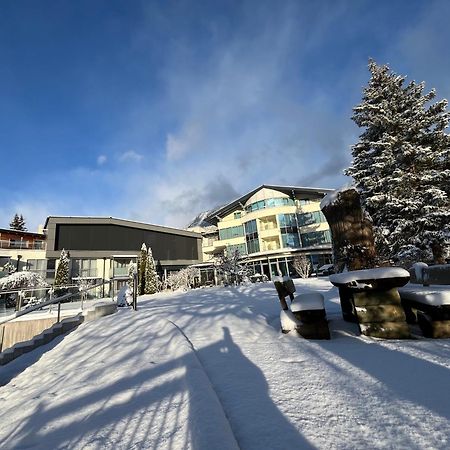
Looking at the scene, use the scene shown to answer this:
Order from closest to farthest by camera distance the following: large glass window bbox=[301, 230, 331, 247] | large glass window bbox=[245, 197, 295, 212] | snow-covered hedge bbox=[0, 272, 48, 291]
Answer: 1. snow-covered hedge bbox=[0, 272, 48, 291]
2. large glass window bbox=[301, 230, 331, 247]
3. large glass window bbox=[245, 197, 295, 212]

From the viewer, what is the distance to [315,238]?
1364 inches

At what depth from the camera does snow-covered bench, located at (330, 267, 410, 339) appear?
4.21m

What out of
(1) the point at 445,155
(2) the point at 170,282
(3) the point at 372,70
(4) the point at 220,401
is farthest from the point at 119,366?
(2) the point at 170,282

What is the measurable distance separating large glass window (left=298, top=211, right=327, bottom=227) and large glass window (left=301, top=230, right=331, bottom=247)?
1.43 metres

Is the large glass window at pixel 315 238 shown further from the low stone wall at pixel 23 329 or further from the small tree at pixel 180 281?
the low stone wall at pixel 23 329

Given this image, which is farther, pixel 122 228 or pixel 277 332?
pixel 122 228

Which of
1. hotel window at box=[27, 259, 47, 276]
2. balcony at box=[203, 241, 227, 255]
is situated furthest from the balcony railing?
balcony at box=[203, 241, 227, 255]

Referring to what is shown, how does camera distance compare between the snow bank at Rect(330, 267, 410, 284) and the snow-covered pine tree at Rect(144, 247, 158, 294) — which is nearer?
the snow bank at Rect(330, 267, 410, 284)

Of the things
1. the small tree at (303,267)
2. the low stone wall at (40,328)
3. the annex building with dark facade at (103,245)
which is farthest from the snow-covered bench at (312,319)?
the annex building with dark facade at (103,245)

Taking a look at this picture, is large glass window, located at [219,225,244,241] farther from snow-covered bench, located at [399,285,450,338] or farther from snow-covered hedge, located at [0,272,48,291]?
snow-covered bench, located at [399,285,450,338]

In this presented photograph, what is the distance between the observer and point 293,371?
3162 mm

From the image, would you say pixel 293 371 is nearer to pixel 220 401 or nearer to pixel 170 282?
pixel 220 401

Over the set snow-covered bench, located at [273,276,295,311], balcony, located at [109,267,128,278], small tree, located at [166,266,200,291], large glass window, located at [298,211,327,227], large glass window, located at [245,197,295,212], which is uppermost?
large glass window, located at [245,197,295,212]

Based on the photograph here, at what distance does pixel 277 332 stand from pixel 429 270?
232 inches
